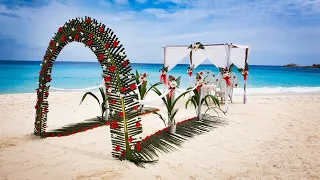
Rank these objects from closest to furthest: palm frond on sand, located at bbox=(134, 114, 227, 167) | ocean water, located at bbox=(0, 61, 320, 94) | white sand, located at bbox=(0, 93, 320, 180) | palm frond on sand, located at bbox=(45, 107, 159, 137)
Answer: white sand, located at bbox=(0, 93, 320, 180) < palm frond on sand, located at bbox=(134, 114, 227, 167) < palm frond on sand, located at bbox=(45, 107, 159, 137) < ocean water, located at bbox=(0, 61, 320, 94)

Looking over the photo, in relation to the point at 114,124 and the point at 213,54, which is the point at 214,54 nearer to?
the point at 213,54

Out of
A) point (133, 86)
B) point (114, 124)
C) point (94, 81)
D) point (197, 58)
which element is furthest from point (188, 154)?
point (94, 81)

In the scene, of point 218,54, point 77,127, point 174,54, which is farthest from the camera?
point 174,54

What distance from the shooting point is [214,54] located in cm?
769

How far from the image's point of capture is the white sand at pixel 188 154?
10.6 ft

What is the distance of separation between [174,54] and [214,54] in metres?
1.92

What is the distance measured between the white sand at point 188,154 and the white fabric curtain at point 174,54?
11.1 feet

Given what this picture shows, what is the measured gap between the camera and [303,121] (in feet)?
21.5

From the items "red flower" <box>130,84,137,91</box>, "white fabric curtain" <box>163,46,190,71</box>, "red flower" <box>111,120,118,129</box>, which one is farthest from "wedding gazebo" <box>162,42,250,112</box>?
"red flower" <box>111,120,118,129</box>

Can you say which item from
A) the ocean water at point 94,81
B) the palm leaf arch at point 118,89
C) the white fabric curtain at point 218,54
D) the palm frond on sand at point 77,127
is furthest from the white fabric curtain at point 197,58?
the ocean water at point 94,81

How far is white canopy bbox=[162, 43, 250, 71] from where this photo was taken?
752 cm

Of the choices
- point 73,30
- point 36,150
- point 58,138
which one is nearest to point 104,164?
point 36,150

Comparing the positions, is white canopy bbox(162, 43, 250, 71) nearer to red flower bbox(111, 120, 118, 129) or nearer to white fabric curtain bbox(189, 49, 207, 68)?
white fabric curtain bbox(189, 49, 207, 68)

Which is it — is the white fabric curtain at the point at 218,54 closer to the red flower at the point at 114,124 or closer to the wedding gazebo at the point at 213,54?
the wedding gazebo at the point at 213,54
